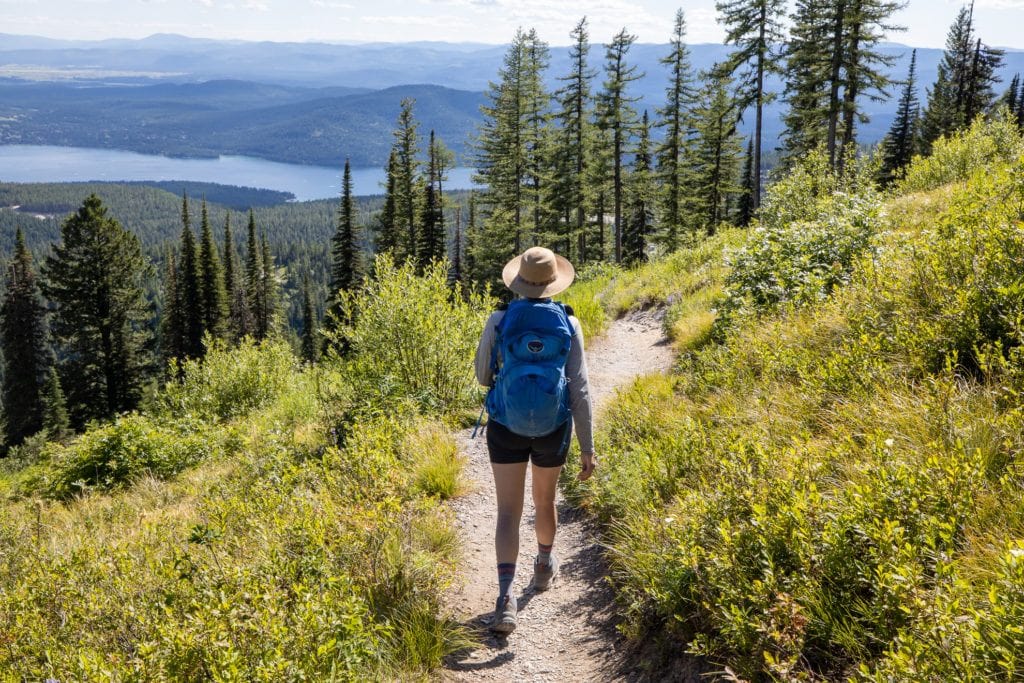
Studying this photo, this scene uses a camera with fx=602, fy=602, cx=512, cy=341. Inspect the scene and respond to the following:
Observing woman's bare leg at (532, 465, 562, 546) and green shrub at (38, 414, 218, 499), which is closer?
woman's bare leg at (532, 465, 562, 546)

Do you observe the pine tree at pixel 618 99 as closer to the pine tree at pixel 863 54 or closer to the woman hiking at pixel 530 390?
the pine tree at pixel 863 54

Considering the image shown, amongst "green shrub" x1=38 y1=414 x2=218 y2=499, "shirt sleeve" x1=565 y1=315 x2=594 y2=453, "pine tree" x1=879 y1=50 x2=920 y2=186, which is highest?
"pine tree" x1=879 y1=50 x2=920 y2=186

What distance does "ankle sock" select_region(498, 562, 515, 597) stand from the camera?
13.2ft

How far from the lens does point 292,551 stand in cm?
392

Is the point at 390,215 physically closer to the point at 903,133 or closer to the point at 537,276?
the point at 903,133

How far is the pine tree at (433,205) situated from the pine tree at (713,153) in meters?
16.0

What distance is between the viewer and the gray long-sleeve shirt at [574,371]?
3787mm

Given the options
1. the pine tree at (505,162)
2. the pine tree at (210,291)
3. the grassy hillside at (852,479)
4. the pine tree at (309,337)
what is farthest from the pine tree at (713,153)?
the pine tree at (309,337)

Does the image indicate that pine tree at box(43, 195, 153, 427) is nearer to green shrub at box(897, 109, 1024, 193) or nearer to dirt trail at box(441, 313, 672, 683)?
dirt trail at box(441, 313, 672, 683)

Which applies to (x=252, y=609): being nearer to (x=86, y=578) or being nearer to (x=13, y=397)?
(x=86, y=578)

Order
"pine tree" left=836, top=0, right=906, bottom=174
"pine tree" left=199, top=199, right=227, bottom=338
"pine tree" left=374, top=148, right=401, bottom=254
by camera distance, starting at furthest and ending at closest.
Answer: "pine tree" left=199, top=199, right=227, bottom=338 < "pine tree" left=374, top=148, right=401, bottom=254 < "pine tree" left=836, top=0, right=906, bottom=174

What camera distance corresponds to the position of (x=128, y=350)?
33281mm

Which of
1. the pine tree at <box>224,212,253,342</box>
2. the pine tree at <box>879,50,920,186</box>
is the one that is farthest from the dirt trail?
the pine tree at <box>224,212,253,342</box>

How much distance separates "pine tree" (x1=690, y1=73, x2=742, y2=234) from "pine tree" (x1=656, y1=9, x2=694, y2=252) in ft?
2.80
